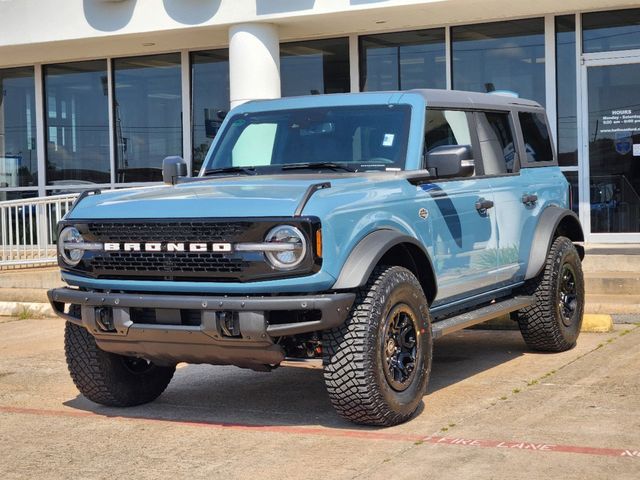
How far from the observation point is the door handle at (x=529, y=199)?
8008 millimetres

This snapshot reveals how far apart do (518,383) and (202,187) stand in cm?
254

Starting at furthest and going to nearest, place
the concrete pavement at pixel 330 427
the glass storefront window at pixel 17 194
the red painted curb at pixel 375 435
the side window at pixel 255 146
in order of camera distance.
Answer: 1. the glass storefront window at pixel 17 194
2. the side window at pixel 255 146
3. the red painted curb at pixel 375 435
4. the concrete pavement at pixel 330 427

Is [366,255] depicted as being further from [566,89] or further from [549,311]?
[566,89]

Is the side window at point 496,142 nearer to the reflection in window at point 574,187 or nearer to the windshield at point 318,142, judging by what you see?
the windshield at point 318,142

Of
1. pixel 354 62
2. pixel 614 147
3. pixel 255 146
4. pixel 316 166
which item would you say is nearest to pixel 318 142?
pixel 316 166

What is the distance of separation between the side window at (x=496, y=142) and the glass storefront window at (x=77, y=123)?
1062 cm

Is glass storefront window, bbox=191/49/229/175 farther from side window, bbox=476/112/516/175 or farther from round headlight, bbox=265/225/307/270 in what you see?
round headlight, bbox=265/225/307/270

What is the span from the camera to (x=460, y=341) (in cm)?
933

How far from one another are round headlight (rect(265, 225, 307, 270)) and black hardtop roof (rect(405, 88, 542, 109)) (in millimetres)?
1996

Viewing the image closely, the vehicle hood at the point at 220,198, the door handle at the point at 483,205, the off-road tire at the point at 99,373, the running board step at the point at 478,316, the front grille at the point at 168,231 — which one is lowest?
the off-road tire at the point at 99,373

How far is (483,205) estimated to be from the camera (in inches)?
287

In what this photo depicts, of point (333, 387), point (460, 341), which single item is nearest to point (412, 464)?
point (333, 387)

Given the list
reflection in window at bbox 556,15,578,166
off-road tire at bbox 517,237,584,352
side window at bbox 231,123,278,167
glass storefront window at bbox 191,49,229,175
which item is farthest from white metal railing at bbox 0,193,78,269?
off-road tire at bbox 517,237,584,352

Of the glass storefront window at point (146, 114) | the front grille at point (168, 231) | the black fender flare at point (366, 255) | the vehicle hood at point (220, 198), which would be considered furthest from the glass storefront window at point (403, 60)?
the front grille at point (168, 231)
